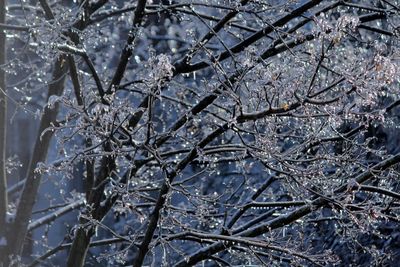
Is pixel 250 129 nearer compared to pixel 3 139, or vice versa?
pixel 250 129

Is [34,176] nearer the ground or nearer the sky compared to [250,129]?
nearer the sky

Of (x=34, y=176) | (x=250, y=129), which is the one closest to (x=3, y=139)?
(x=34, y=176)

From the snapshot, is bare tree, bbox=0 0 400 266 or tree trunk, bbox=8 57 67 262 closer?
bare tree, bbox=0 0 400 266

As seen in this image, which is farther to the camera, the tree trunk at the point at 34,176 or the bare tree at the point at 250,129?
the tree trunk at the point at 34,176

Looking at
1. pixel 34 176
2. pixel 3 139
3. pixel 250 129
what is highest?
pixel 3 139

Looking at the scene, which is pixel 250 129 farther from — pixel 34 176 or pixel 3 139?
pixel 3 139

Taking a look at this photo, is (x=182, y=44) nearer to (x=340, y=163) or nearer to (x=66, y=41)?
(x=66, y=41)

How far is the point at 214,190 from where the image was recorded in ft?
36.9

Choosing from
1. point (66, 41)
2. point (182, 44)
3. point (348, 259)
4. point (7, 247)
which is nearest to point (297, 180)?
point (66, 41)

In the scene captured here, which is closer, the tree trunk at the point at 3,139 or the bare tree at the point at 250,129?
the bare tree at the point at 250,129

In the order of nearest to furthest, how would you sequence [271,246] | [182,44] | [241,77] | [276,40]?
[241,77]
[271,246]
[276,40]
[182,44]

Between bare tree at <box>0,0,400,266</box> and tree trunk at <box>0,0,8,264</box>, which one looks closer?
bare tree at <box>0,0,400,266</box>

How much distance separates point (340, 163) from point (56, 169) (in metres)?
2.25

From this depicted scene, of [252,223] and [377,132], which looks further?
[377,132]
